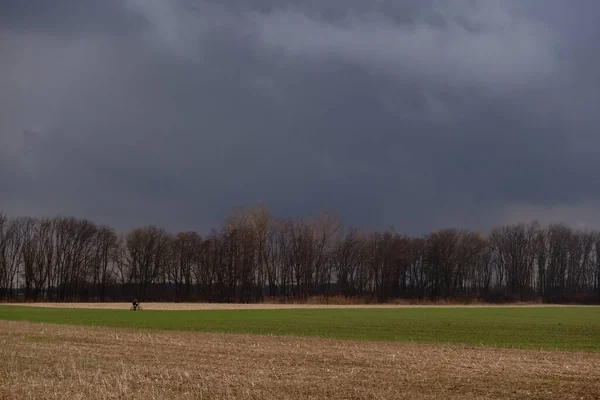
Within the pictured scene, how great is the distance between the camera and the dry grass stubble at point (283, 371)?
16312mm

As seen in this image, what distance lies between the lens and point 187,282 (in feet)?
478

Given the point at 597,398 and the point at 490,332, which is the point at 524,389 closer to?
the point at 597,398


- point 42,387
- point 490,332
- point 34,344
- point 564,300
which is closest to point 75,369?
point 42,387

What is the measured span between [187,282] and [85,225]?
2671 cm

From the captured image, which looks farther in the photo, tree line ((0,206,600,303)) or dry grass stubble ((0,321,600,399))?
tree line ((0,206,600,303))

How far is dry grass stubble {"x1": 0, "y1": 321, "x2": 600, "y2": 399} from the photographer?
16.3 metres

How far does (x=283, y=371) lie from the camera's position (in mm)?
20547

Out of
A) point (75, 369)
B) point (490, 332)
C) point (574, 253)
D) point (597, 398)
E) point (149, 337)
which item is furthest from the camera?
point (574, 253)

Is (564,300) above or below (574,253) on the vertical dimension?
below

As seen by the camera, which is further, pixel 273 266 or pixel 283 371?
pixel 273 266

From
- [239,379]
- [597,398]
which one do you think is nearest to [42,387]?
[239,379]

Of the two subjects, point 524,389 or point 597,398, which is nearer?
point 597,398

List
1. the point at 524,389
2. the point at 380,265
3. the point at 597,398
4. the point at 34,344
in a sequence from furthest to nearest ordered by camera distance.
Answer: the point at 380,265
the point at 34,344
the point at 524,389
the point at 597,398

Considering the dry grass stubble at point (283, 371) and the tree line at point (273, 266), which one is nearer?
the dry grass stubble at point (283, 371)
